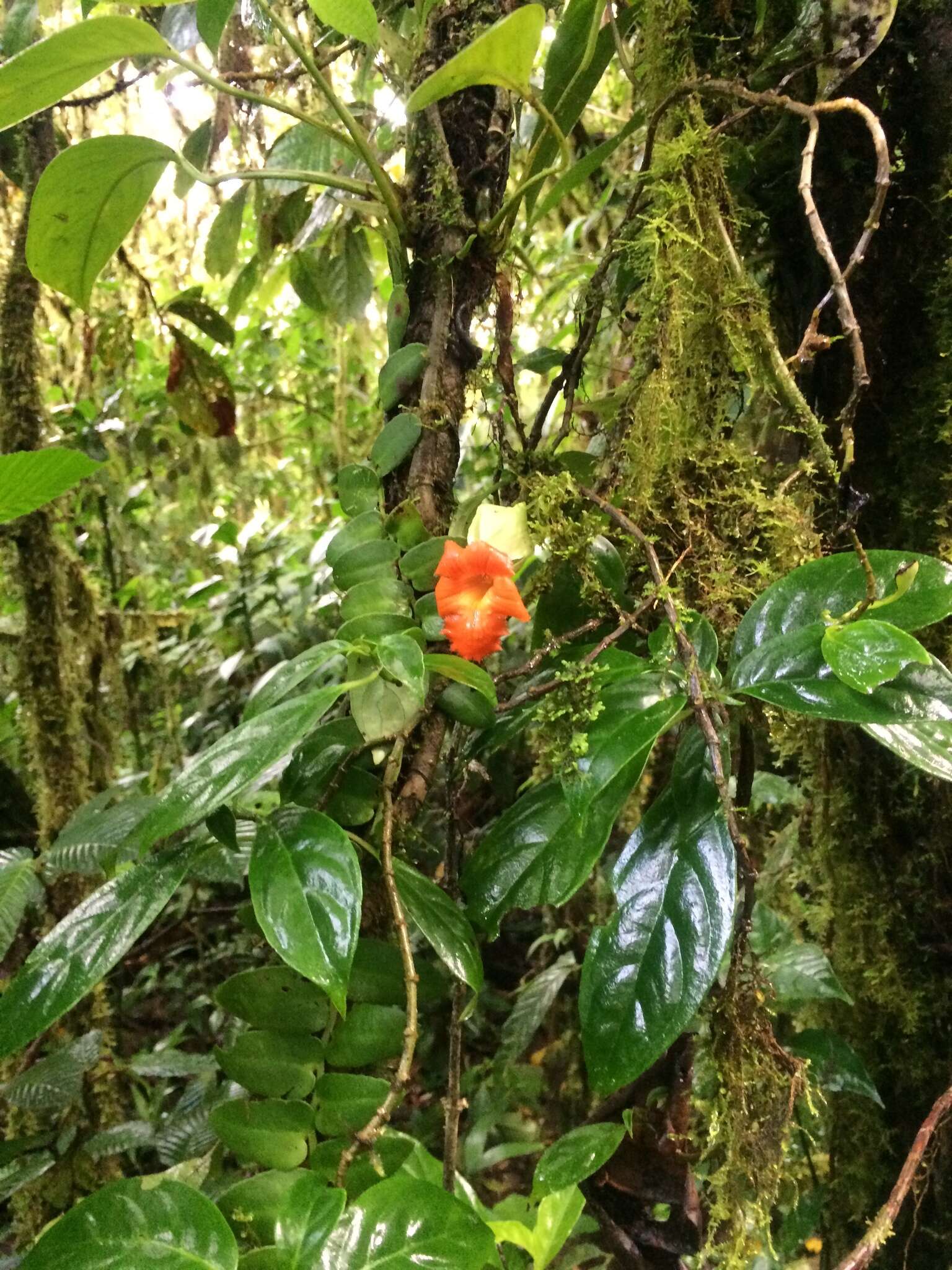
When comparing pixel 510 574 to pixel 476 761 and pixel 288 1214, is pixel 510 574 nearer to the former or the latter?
pixel 476 761

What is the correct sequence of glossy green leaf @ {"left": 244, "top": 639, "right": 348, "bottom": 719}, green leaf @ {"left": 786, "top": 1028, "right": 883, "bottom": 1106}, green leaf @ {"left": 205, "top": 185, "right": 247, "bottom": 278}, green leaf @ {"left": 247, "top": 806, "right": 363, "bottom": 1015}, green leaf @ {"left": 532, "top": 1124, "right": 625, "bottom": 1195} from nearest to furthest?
green leaf @ {"left": 247, "top": 806, "right": 363, "bottom": 1015} → glossy green leaf @ {"left": 244, "top": 639, "right": 348, "bottom": 719} → green leaf @ {"left": 532, "top": 1124, "right": 625, "bottom": 1195} → green leaf @ {"left": 786, "top": 1028, "right": 883, "bottom": 1106} → green leaf @ {"left": 205, "top": 185, "right": 247, "bottom": 278}

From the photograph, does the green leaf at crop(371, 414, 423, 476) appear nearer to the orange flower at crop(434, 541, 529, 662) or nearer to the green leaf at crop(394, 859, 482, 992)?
the orange flower at crop(434, 541, 529, 662)

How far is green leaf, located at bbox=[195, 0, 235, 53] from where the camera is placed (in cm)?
71

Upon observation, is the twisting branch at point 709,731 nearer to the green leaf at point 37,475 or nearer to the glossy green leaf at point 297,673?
the glossy green leaf at point 297,673

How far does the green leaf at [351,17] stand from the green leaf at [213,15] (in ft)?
0.45

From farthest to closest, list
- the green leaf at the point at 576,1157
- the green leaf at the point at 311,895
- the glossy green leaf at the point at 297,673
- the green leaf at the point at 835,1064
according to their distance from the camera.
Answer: the green leaf at the point at 835,1064
the green leaf at the point at 576,1157
the glossy green leaf at the point at 297,673
the green leaf at the point at 311,895

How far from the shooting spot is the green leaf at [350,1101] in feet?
1.90

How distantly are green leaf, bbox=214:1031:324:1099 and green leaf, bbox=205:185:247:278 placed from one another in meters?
1.15

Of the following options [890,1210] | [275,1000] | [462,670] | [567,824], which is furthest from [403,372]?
[890,1210]

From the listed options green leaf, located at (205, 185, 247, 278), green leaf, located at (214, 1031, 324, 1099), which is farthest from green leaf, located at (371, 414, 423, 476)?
green leaf, located at (205, 185, 247, 278)

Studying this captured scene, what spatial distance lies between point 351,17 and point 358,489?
0.37 meters

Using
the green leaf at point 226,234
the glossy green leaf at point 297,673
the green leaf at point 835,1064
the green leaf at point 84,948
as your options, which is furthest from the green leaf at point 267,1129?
the green leaf at point 226,234

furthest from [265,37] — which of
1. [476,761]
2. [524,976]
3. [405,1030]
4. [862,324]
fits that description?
[524,976]

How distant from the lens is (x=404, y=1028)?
60cm
